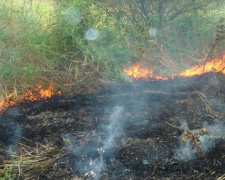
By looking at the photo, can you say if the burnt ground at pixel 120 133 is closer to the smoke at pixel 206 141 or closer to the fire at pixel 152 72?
the smoke at pixel 206 141

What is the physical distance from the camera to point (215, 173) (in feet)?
7.34

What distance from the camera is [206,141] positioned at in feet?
8.71

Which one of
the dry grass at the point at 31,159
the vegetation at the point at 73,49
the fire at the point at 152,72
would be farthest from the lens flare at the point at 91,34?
the dry grass at the point at 31,159

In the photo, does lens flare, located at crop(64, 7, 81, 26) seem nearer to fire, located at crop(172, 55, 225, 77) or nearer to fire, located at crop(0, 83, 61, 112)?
fire, located at crop(0, 83, 61, 112)

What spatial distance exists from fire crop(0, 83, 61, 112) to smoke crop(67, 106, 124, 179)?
107cm

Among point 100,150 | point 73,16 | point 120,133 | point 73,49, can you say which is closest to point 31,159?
point 100,150

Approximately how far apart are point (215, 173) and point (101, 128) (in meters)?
1.20

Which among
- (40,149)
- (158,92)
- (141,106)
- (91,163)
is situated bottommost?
(91,163)

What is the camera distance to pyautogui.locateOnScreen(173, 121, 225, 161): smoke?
249 centimetres

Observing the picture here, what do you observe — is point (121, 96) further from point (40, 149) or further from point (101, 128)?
point (40, 149)

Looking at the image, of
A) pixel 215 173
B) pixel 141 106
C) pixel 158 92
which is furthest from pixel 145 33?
pixel 215 173

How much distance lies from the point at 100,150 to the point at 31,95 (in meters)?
1.59

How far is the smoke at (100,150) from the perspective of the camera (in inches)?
93.2

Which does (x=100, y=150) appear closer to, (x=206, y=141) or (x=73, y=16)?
(x=206, y=141)
